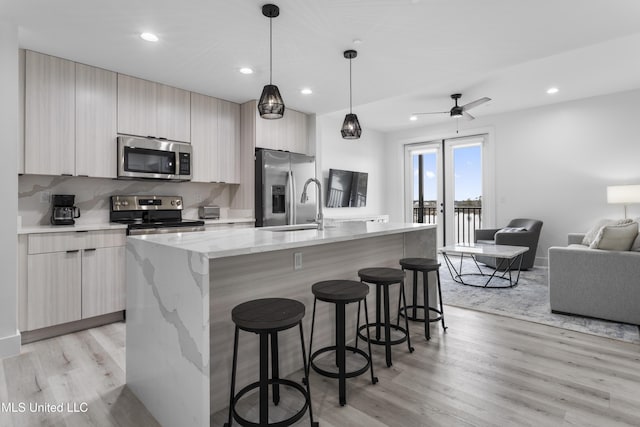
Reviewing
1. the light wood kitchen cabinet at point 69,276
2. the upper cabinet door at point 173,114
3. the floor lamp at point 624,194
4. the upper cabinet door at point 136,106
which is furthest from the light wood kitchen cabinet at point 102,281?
the floor lamp at point 624,194

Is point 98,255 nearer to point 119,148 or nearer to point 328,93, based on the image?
point 119,148

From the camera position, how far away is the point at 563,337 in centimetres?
279

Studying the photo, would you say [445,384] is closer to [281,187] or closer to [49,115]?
[281,187]

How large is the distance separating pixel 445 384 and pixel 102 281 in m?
3.09

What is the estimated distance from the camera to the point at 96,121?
3422mm

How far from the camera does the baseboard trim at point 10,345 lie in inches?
101

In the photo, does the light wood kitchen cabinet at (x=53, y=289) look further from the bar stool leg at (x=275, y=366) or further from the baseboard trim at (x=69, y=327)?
the bar stool leg at (x=275, y=366)

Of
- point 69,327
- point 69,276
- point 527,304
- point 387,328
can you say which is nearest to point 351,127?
point 387,328

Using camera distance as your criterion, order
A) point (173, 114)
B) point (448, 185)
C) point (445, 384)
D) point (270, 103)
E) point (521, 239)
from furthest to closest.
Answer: point (448, 185) → point (521, 239) → point (173, 114) → point (270, 103) → point (445, 384)

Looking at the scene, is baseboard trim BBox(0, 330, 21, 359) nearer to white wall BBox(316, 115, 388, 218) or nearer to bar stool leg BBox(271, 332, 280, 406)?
bar stool leg BBox(271, 332, 280, 406)

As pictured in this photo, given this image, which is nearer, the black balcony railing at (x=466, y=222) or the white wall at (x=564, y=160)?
the white wall at (x=564, y=160)

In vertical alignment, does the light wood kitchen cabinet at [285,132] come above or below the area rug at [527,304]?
above

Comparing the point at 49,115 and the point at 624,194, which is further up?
the point at 49,115

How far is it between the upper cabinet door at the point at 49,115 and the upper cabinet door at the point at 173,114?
83cm
